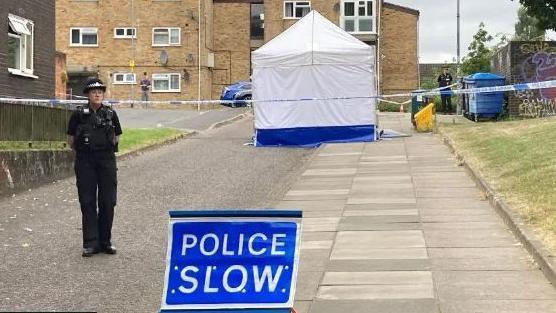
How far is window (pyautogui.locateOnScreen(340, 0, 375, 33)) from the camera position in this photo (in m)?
48.3

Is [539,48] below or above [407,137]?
above

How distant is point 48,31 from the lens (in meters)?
22.6

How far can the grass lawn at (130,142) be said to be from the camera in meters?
13.5

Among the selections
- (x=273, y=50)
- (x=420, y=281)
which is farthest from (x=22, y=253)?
(x=273, y=50)

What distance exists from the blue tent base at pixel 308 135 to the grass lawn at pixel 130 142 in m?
2.72

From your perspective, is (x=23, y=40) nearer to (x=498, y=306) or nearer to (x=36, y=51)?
(x=36, y=51)

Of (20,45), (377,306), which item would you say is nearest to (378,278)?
(377,306)

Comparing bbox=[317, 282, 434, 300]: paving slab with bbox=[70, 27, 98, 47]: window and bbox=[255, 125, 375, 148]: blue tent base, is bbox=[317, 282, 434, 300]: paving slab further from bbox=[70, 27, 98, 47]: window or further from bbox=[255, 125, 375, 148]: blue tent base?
bbox=[70, 27, 98, 47]: window

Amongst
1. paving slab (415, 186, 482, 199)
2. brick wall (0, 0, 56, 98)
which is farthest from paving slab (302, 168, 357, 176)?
brick wall (0, 0, 56, 98)

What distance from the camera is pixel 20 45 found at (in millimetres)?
20750

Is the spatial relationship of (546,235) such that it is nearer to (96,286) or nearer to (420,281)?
(420,281)

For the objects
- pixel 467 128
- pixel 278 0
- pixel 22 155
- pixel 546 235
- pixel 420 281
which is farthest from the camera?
pixel 278 0

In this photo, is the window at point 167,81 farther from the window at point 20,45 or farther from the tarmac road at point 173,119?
the window at point 20,45

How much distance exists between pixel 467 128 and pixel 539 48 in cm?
397
